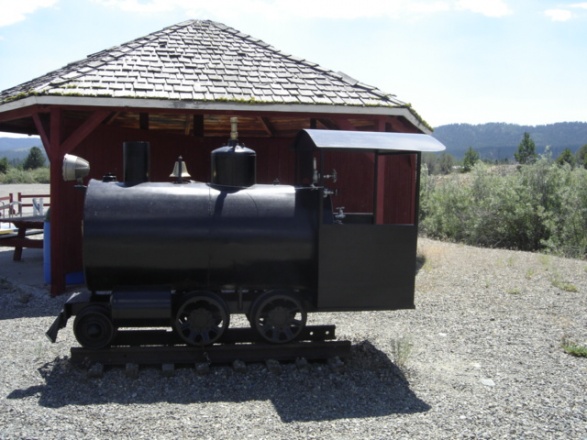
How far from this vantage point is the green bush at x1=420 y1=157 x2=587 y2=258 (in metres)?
17.6

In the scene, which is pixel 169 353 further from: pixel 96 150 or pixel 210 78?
pixel 96 150

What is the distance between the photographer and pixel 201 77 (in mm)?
10000

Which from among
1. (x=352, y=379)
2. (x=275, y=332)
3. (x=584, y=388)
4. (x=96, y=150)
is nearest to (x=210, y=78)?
(x=96, y=150)

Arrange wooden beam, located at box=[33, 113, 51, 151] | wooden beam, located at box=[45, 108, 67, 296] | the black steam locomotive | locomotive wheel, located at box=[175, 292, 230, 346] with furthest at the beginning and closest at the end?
wooden beam, located at box=[33, 113, 51, 151]
wooden beam, located at box=[45, 108, 67, 296]
locomotive wheel, located at box=[175, 292, 230, 346]
the black steam locomotive

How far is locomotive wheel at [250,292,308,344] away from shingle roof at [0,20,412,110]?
4170 mm

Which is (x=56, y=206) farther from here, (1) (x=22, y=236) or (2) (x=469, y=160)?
(2) (x=469, y=160)

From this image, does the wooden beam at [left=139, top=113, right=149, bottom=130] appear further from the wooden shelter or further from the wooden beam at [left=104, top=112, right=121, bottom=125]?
the wooden beam at [left=104, top=112, right=121, bottom=125]

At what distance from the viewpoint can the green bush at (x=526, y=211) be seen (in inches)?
693

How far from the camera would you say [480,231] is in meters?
19.5

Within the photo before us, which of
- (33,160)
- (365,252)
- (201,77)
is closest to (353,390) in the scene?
(365,252)

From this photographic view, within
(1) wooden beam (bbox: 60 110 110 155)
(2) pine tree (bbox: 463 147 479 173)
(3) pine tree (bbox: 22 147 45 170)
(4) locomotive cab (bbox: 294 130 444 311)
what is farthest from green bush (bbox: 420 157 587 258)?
(3) pine tree (bbox: 22 147 45 170)

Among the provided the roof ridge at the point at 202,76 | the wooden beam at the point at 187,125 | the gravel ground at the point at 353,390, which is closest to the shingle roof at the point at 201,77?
the roof ridge at the point at 202,76

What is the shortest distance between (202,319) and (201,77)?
531 centimetres

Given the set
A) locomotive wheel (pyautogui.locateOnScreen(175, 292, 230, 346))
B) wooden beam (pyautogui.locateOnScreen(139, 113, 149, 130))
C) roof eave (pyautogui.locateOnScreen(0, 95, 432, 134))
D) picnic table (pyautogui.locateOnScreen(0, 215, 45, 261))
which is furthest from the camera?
wooden beam (pyautogui.locateOnScreen(139, 113, 149, 130))
